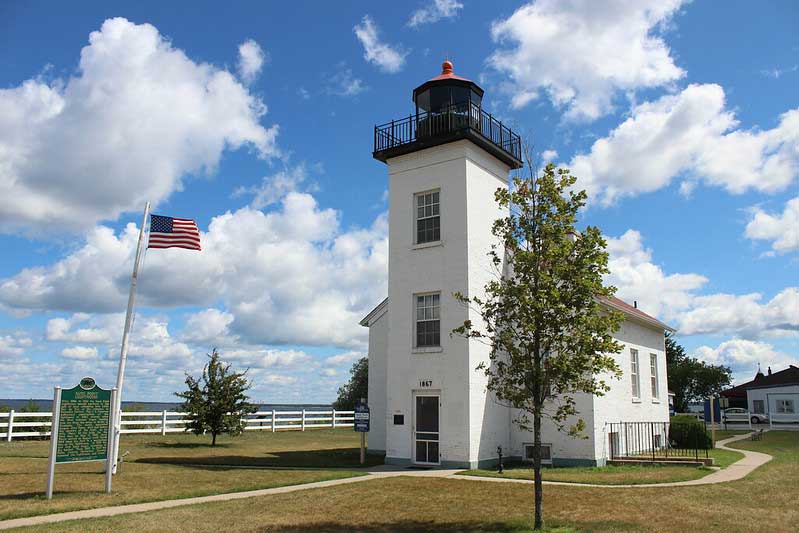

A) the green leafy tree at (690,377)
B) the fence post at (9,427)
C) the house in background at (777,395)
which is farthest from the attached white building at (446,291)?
the green leafy tree at (690,377)

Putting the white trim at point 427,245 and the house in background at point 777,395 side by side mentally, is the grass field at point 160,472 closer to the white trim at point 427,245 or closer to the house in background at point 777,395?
the white trim at point 427,245

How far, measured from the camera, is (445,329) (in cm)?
1848

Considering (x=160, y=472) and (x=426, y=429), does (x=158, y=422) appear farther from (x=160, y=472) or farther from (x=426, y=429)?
(x=426, y=429)

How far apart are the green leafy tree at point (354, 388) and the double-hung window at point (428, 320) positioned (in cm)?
3329

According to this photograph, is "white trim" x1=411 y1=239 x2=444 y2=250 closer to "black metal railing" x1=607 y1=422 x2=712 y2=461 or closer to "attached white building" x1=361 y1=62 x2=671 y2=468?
"attached white building" x1=361 y1=62 x2=671 y2=468

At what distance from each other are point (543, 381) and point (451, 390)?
823cm

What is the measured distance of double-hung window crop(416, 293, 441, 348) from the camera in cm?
1883

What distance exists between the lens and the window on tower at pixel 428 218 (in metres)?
19.3

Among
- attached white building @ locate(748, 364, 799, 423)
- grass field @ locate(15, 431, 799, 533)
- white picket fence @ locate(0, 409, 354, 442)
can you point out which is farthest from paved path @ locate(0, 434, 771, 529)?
attached white building @ locate(748, 364, 799, 423)

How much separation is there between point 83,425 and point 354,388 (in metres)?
40.7

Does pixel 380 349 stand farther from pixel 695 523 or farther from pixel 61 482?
pixel 695 523

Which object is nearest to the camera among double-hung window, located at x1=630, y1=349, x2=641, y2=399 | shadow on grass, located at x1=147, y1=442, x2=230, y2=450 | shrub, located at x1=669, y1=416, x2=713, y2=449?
double-hung window, located at x1=630, y1=349, x2=641, y2=399

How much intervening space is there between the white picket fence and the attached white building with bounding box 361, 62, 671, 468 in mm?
10385

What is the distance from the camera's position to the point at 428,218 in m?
19.5
